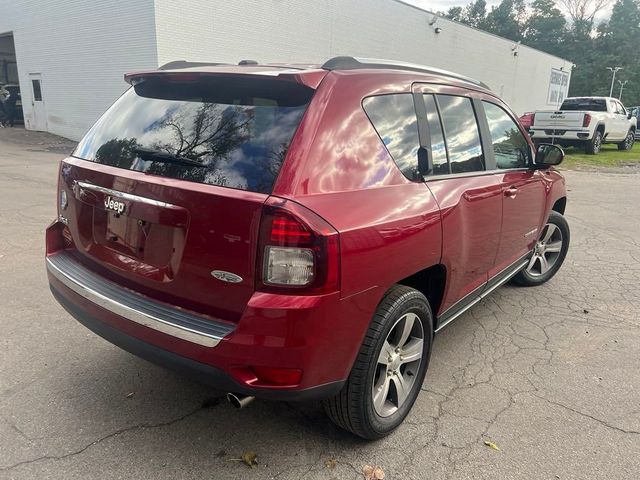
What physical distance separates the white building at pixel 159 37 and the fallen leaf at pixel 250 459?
14596 millimetres

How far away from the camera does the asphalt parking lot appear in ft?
7.92

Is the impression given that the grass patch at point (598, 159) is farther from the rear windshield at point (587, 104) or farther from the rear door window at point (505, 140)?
the rear door window at point (505, 140)

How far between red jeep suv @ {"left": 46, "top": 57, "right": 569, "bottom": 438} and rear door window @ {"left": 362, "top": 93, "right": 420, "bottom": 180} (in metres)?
0.01

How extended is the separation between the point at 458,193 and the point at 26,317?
10.8ft

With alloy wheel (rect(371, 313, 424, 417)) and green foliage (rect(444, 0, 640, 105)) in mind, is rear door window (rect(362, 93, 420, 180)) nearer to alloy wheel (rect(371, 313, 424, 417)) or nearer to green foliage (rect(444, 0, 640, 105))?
alloy wheel (rect(371, 313, 424, 417))

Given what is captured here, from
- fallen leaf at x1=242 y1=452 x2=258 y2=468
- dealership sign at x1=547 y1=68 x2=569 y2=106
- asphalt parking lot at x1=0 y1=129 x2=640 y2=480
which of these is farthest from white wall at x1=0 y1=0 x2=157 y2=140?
dealership sign at x1=547 y1=68 x2=569 y2=106

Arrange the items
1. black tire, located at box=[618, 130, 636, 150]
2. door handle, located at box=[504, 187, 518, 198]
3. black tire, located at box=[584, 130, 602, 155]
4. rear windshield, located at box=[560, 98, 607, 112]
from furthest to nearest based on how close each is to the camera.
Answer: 1. black tire, located at box=[618, 130, 636, 150]
2. rear windshield, located at box=[560, 98, 607, 112]
3. black tire, located at box=[584, 130, 602, 155]
4. door handle, located at box=[504, 187, 518, 198]

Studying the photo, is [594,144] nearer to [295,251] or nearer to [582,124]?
[582,124]

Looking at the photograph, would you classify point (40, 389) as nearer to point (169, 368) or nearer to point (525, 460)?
point (169, 368)

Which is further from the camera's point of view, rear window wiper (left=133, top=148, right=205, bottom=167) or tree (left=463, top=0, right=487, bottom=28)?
tree (left=463, top=0, right=487, bottom=28)

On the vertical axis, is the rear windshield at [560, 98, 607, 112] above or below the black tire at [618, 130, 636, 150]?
above

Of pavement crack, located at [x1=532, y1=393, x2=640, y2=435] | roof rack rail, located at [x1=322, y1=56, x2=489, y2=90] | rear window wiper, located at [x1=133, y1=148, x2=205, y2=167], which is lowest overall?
pavement crack, located at [x1=532, y1=393, x2=640, y2=435]

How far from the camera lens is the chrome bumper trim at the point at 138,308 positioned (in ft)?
6.89

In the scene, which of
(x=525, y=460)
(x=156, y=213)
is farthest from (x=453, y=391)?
(x=156, y=213)
